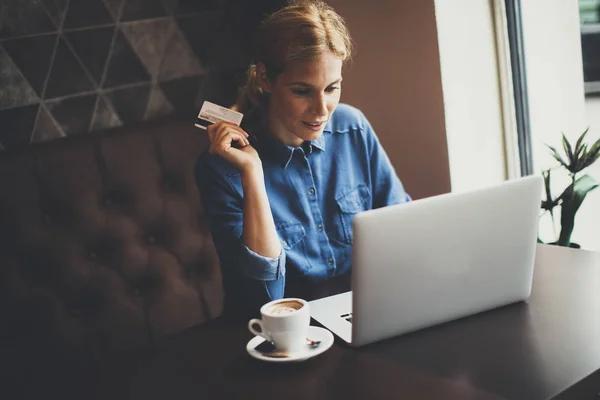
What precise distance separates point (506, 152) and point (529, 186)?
0.98 m

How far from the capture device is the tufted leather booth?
1450 mm

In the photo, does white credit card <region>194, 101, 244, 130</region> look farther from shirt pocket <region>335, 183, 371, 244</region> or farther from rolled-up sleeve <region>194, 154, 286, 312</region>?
shirt pocket <region>335, 183, 371, 244</region>

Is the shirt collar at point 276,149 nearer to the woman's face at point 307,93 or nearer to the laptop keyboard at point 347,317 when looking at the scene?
the woman's face at point 307,93

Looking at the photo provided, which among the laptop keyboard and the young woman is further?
the young woman

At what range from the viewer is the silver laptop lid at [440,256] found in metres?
0.83

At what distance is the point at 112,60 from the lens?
5.52 ft

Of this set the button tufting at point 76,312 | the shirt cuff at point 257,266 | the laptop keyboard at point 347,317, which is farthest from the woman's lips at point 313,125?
the button tufting at point 76,312

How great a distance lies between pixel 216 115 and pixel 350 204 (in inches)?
14.8

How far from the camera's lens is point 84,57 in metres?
1.65

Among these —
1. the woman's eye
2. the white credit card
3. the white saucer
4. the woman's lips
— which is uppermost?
the woman's eye

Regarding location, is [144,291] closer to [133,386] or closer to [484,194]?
[133,386]

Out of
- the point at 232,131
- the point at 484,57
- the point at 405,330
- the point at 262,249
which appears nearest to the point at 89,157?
the point at 232,131

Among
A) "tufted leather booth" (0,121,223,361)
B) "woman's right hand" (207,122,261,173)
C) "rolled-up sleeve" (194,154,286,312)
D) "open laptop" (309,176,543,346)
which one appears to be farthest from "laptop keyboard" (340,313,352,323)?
"tufted leather booth" (0,121,223,361)

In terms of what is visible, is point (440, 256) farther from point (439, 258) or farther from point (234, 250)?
point (234, 250)
